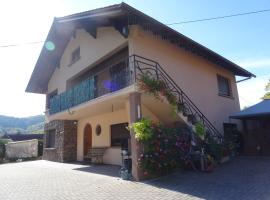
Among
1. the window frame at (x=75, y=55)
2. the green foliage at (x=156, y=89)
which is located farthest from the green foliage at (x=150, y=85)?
the window frame at (x=75, y=55)

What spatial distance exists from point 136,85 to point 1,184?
628 cm

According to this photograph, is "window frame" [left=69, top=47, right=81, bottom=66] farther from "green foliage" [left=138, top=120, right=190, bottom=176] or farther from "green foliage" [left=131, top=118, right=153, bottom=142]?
"green foliage" [left=138, top=120, right=190, bottom=176]

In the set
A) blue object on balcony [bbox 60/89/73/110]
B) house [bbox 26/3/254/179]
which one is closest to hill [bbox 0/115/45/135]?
house [bbox 26/3/254/179]

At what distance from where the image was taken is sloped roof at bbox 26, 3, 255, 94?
9.80 metres

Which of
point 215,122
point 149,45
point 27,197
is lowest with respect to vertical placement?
point 27,197

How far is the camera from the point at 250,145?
13344 mm

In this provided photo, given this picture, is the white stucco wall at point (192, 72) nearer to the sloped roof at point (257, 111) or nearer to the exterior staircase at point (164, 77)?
the exterior staircase at point (164, 77)

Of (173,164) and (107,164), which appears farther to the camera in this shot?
(107,164)

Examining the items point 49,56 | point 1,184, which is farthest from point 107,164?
point 49,56

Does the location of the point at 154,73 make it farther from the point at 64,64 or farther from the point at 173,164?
the point at 64,64

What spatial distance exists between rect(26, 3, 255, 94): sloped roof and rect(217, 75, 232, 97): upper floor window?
2.64ft

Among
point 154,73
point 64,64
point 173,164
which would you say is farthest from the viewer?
point 64,64

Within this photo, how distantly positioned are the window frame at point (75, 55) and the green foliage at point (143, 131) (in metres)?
8.63

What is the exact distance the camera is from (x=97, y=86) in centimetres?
1358
